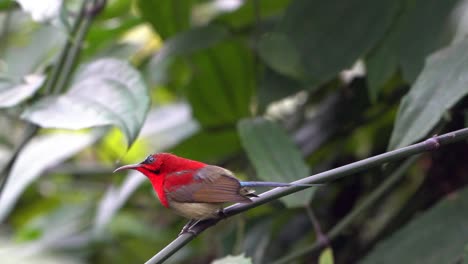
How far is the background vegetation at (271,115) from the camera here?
1.86m

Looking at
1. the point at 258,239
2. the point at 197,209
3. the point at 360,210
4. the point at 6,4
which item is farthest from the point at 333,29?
the point at 6,4

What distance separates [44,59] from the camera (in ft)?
10.6

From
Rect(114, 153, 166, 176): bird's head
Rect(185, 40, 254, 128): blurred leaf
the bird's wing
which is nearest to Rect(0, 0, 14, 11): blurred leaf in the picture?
Rect(185, 40, 254, 128): blurred leaf

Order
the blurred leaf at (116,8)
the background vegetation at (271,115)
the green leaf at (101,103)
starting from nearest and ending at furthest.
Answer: the green leaf at (101,103) < the background vegetation at (271,115) < the blurred leaf at (116,8)

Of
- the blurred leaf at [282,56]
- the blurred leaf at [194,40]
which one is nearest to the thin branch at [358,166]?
the blurred leaf at [282,56]

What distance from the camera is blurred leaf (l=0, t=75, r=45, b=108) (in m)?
1.89

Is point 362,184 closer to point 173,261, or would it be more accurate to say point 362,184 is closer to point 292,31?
point 292,31

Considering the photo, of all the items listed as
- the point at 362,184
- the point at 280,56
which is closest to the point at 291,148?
the point at 280,56

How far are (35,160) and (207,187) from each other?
1056 millimetres

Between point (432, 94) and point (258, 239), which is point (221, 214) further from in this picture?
point (258, 239)

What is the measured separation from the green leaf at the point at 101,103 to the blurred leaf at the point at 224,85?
0.66 meters

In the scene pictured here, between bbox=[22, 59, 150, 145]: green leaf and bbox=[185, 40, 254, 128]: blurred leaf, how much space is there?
2.17 ft

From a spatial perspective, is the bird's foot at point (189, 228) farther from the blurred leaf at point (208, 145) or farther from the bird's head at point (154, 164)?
the blurred leaf at point (208, 145)

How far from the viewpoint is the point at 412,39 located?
2.01 m
